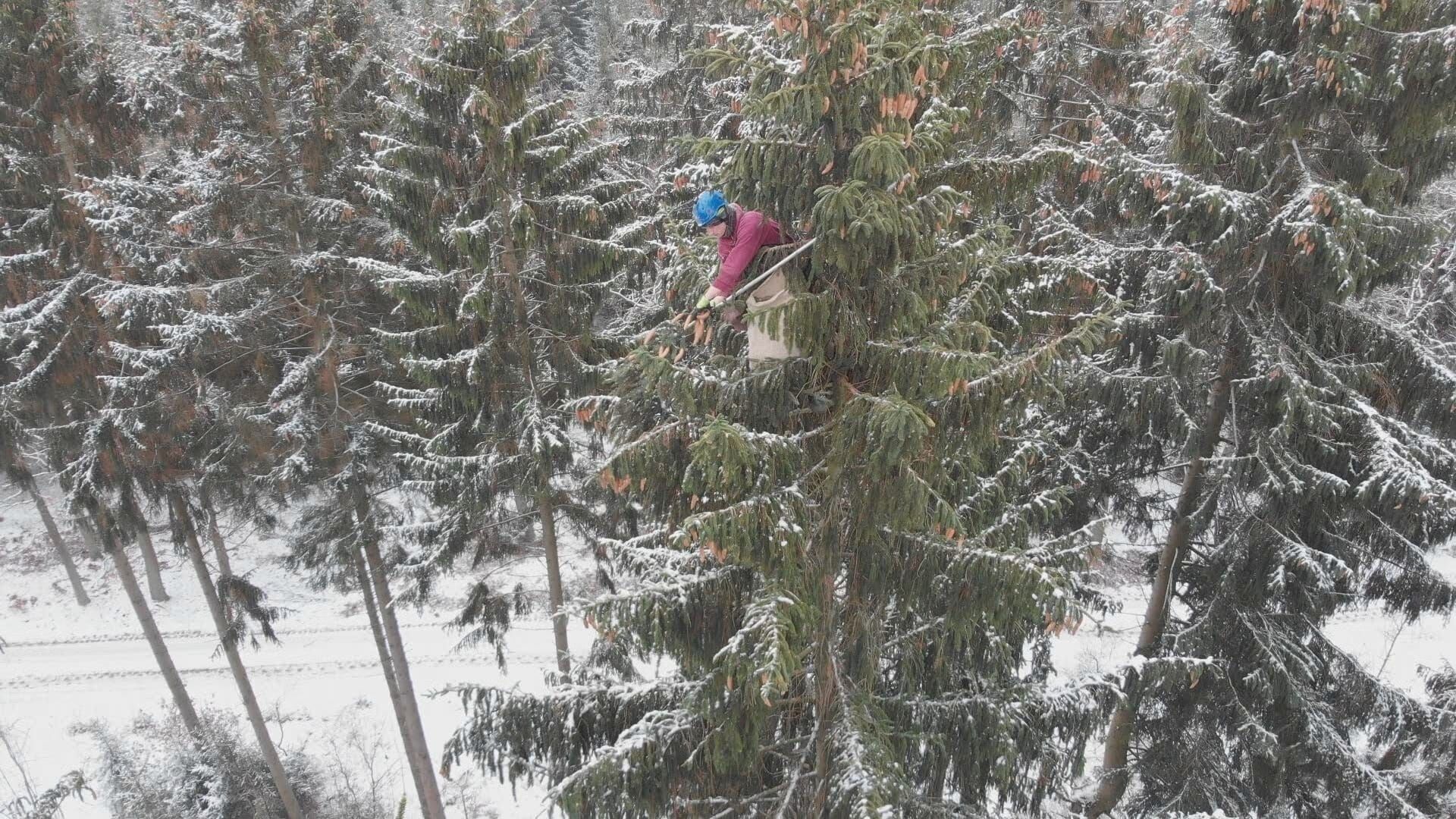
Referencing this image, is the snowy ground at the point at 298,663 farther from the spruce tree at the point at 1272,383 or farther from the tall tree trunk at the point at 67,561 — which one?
the spruce tree at the point at 1272,383

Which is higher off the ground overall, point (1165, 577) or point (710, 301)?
point (710, 301)

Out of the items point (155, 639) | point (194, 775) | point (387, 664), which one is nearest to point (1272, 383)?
point (387, 664)

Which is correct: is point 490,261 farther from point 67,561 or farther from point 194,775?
point 67,561

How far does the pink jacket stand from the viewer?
4.64m

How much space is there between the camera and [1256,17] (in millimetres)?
7297

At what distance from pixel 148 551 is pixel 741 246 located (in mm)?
21469

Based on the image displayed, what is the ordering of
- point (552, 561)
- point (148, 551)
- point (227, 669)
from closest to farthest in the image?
point (552, 561) < point (227, 669) < point (148, 551)

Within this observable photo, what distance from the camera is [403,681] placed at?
13227 millimetres

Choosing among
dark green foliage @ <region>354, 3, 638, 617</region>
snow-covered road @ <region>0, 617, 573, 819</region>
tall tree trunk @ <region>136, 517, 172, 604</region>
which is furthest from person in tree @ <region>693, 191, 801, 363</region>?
tall tree trunk @ <region>136, 517, 172, 604</region>

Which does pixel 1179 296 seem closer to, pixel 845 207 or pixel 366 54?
pixel 845 207

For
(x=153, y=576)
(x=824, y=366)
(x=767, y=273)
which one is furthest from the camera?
(x=153, y=576)

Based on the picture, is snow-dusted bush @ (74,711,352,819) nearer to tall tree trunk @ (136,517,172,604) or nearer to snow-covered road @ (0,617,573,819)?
snow-covered road @ (0,617,573,819)

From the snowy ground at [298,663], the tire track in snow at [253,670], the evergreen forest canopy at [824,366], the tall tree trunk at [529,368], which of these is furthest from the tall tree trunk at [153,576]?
the tall tree trunk at [529,368]

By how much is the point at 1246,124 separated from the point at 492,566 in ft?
69.1
